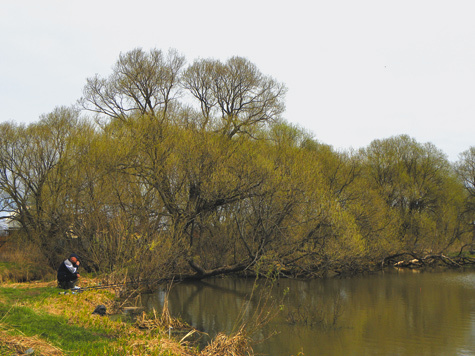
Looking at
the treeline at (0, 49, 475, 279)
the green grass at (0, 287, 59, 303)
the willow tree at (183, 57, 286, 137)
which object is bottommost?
the green grass at (0, 287, 59, 303)

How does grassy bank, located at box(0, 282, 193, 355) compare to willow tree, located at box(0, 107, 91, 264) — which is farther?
willow tree, located at box(0, 107, 91, 264)

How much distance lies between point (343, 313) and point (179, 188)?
32.3 feet

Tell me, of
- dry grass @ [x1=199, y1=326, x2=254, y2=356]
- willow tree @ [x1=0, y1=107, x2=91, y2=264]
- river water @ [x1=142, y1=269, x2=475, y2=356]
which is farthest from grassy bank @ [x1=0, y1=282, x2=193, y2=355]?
willow tree @ [x1=0, y1=107, x2=91, y2=264]

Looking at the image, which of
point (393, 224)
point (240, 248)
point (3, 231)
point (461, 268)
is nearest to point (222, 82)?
point (240, 248)

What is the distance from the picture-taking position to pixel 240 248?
25219 millimetres

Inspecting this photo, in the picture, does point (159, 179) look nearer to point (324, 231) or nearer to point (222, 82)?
point (324, 231)

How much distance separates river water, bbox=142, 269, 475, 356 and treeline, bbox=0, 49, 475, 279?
1.48 metres

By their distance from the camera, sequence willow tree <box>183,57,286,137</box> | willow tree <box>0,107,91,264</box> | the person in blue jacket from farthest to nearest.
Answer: willow tree <box>183,57,286,137</box> < willow tree <box>0,107,91,264</box> < the person in blue jacket

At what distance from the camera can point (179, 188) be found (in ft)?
69.5

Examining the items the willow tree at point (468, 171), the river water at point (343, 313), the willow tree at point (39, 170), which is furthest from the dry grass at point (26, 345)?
the willow tree at point (468, 171)

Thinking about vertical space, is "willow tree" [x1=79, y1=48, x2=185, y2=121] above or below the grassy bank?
above

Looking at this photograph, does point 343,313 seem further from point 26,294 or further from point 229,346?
point 26,294

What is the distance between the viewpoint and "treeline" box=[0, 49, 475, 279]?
19766 mm

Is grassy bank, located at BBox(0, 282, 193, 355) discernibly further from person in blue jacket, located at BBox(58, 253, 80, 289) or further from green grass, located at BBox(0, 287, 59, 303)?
person in blue jacket, located at BBox(58, 253, 80, 289)
